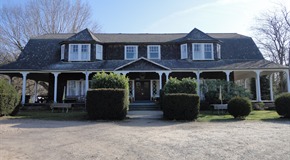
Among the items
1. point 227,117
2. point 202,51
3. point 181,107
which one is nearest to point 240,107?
point 227,117

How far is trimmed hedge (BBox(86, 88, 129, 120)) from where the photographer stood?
15.2 meters

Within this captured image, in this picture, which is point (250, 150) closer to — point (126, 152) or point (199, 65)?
point (126, 152)

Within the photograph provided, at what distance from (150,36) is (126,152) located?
76.2 feet

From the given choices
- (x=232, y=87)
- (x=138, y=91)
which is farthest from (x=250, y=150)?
(x=138, y=91)

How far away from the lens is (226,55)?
2652 cm

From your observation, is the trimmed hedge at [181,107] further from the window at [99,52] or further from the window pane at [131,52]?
the window at [99,52]

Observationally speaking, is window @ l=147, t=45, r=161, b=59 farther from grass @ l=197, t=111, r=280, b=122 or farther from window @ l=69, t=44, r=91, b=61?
grass @ l=197, t=111, r=280, b=122

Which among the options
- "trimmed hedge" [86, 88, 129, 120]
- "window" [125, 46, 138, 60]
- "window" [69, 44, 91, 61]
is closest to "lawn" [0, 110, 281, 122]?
"trimmed hedge" [86, 88, 129, 120]

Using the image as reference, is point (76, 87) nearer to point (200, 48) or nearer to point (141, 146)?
point (200, 48)

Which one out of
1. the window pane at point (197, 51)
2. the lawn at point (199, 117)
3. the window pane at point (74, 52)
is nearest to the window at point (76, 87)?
the window pane at point (74, 52)

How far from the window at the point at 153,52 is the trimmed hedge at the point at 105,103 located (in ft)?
38.4

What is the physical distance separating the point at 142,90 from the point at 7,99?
42.3 ft

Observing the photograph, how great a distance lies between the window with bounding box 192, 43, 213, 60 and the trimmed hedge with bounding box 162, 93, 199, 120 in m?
10.8

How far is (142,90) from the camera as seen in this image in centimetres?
2594
